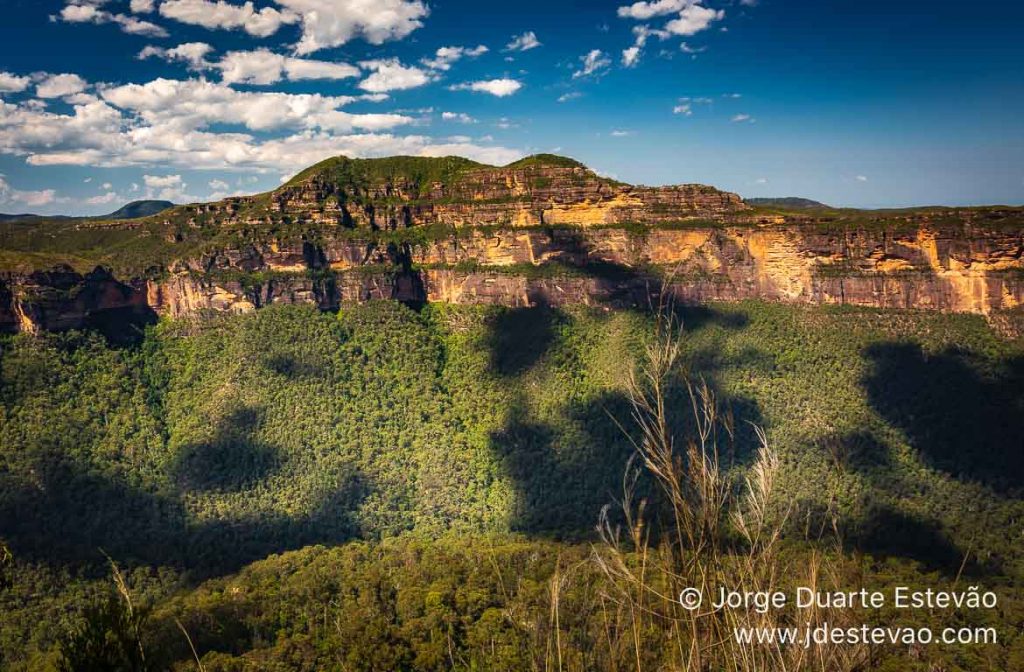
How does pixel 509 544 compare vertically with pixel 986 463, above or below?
below

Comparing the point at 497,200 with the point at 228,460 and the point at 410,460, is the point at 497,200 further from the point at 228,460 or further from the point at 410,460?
the point at 228,460

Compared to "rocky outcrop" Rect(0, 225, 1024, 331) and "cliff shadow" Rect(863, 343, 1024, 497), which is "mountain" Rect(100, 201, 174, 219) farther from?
"cliff shadow" Rect(863, 343, 1024, 497)

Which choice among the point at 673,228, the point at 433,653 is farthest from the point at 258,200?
the point at 433,653

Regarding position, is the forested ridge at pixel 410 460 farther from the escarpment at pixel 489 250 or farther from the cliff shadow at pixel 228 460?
the escarpment at pixel 489 250

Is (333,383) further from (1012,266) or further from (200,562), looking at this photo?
(1012,266)

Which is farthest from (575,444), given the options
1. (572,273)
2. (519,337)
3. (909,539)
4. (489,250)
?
(489,250)

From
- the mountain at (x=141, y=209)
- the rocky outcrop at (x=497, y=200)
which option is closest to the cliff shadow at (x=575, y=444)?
the rocky outcrop at (x=497, y=200)

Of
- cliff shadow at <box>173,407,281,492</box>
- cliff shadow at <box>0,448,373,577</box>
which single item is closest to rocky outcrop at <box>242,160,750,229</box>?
cliff shadow at <box>173,407,281,492</box>

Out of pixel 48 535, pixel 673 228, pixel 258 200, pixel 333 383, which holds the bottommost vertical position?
pixel 48 535
